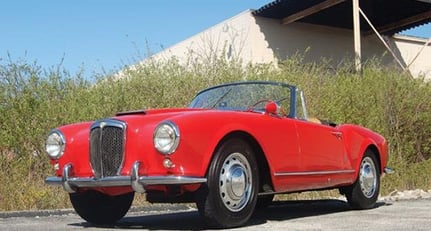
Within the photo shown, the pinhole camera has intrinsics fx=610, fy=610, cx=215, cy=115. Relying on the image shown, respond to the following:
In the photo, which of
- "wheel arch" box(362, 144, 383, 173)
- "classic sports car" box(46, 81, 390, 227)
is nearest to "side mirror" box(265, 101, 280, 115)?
"classic sports car" box(46, 81, 390, 227)

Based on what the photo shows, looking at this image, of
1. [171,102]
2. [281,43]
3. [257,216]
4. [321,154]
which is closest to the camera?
[321,154]

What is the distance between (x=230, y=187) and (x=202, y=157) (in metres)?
0.43

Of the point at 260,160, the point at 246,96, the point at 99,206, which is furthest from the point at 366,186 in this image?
the point at 99,206

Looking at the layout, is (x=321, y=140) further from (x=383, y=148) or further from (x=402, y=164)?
(x=402, y=164)

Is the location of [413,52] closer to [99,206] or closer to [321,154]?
[321,154]

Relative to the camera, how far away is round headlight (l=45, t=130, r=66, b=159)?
6051 millimetres

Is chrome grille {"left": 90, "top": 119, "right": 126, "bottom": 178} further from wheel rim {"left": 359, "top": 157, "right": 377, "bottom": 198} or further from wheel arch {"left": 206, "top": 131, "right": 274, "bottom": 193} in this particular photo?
wheel rim {"left": 359, "top": 157, "right": 377, "bottom": 198}

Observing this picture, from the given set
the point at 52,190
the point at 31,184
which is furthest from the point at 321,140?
the point at 31,184

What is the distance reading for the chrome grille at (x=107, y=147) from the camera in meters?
5.54

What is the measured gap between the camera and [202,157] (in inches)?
210

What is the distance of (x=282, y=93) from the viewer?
7320 mm

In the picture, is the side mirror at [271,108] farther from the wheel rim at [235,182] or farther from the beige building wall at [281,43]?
the beige building wall at [281,43]

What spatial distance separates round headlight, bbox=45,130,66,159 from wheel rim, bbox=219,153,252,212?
1.69 meters

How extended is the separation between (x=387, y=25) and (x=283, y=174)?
1944 cm
